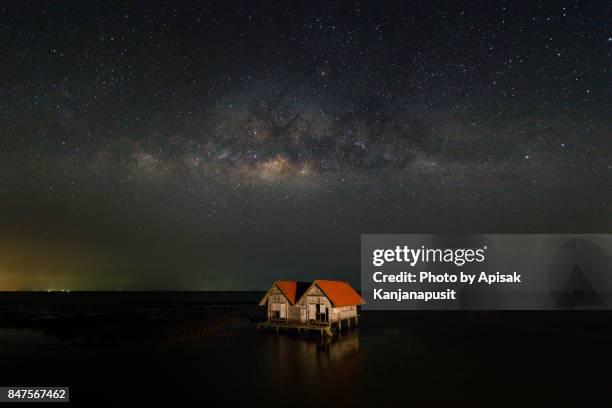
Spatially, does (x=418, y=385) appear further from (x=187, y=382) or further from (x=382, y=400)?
(x=187, y=382)

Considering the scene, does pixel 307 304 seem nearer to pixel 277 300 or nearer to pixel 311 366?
pixel 277 300

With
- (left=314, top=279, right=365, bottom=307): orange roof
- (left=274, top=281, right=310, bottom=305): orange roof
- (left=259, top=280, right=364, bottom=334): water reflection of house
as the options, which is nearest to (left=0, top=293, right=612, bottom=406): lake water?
(left=259, top=280, right=364, bottom=334): water reflection of house

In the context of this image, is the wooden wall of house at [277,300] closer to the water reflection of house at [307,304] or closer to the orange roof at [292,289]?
the water reflection of house at [307,304]

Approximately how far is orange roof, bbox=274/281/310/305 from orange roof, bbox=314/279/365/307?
10.1 feet

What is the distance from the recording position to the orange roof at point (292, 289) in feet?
147

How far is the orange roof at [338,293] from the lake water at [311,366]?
3.80 metres

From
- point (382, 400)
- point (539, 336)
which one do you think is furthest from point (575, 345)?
point (382, 400)

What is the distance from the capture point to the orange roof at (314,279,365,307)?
43.0 metres

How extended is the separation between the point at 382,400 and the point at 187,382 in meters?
12.0

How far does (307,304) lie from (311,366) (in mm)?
13925

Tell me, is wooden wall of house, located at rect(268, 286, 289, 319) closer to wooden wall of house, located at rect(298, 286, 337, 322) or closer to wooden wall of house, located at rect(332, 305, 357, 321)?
wooden wall of house, located at rect(298, 286, 337, 322)

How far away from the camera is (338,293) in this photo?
152ft

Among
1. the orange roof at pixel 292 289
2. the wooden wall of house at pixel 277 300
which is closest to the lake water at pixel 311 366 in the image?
the wooden wall of house at pixel 277 300

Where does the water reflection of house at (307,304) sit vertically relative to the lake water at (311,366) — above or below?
above
